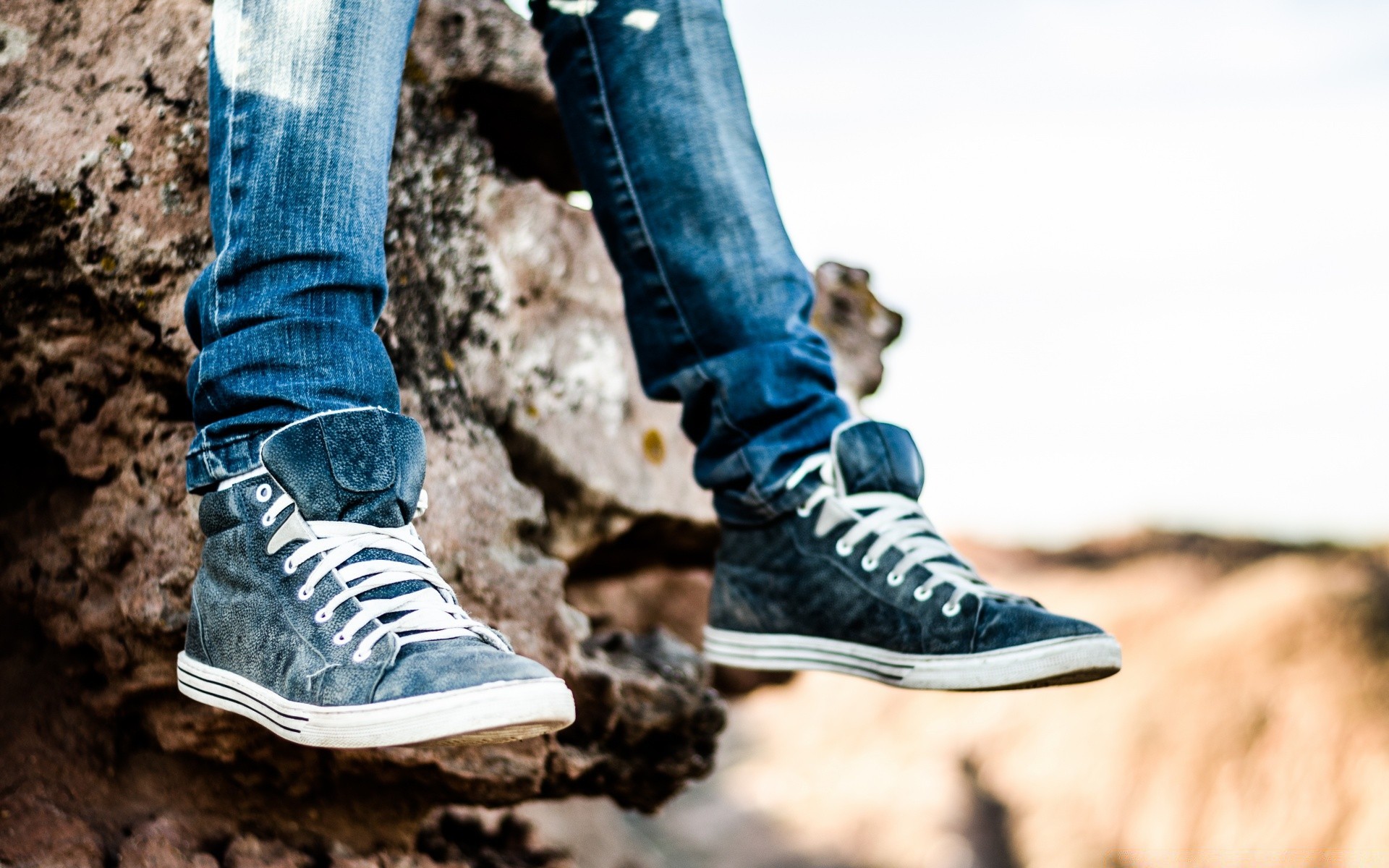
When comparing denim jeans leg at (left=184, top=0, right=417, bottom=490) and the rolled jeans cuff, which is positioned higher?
denim jeans leg at (left=184, top=0, right=417, bottom=490)

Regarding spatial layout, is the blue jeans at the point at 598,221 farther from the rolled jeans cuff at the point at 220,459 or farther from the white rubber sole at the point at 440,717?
the white rubber sole at the point at 440,717

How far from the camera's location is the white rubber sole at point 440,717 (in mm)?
833

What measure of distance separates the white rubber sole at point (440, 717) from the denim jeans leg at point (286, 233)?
28 cm

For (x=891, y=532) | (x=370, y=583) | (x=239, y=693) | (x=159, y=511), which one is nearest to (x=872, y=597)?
(x=891, y=532)

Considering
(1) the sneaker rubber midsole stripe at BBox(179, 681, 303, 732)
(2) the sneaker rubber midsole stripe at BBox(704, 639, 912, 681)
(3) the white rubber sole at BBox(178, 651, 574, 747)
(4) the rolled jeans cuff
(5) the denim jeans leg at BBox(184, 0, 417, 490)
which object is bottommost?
(2) the sneaker rubber midsole stripe at BBox(704, 639, 912, 681)

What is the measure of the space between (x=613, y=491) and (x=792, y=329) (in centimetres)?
68

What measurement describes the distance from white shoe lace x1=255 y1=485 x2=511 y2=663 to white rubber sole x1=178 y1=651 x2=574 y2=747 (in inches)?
3.1

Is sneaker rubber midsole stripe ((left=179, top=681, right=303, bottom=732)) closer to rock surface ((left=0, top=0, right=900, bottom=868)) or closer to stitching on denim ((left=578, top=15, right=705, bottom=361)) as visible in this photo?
rock surface ((left=0, top=0, right=900, bottom=868))

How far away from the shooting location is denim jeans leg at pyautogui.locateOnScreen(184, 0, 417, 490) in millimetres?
958

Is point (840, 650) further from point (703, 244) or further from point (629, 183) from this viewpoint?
point (629, 183)

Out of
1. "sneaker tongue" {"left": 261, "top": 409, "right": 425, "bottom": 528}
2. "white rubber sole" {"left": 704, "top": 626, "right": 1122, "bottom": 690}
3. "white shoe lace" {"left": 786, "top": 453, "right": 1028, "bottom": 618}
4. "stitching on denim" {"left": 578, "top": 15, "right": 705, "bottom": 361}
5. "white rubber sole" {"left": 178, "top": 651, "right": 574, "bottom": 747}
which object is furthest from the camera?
"stitching on denim" {"left": 578, "top": 15, "right": 705, "bottom": 361}

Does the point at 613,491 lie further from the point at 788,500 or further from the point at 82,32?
the point at 82,32

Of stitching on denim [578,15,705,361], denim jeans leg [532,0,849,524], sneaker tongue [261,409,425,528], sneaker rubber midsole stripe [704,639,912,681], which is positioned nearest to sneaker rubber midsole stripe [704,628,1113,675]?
sneaker rubber midsole stripe [704,639,912,681]

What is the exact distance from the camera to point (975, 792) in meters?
4.64
